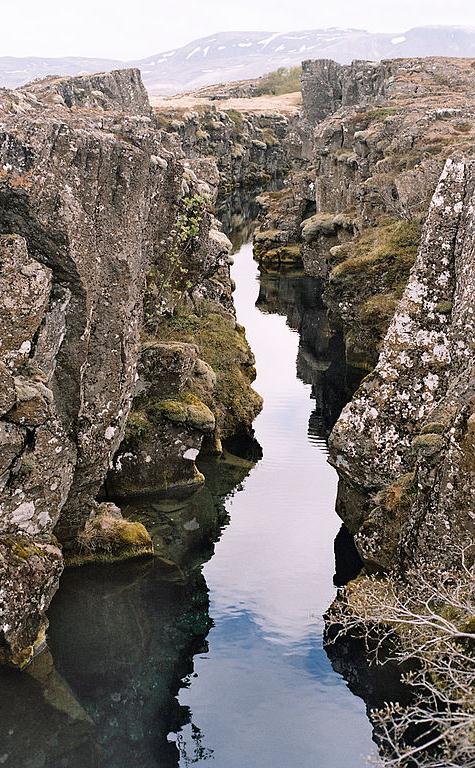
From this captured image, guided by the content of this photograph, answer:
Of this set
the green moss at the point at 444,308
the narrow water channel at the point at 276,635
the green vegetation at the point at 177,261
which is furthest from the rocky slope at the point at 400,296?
the green vegetation at the point at 177,261

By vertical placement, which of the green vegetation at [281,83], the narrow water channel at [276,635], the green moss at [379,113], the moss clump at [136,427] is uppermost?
the green vegetation at [281,83]

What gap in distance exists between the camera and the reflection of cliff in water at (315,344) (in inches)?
1543

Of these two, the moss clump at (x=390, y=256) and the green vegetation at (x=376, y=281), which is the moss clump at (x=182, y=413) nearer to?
the green vegetation at (x=376, y=281)

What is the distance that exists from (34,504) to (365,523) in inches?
321

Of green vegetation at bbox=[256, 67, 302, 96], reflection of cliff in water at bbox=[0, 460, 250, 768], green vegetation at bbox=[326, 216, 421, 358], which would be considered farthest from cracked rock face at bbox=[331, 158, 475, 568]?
green vegetation at bbox=[256, 67, 302, 96]

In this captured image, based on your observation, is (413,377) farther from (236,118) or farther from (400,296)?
(236,118)

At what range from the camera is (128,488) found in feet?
92.1

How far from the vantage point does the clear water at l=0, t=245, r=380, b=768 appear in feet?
57.0

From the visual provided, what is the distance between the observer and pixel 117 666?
2012 centimetres

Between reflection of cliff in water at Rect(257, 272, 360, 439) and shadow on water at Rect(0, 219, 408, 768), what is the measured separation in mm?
7471

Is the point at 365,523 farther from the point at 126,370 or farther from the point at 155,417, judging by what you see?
the point at 155,417

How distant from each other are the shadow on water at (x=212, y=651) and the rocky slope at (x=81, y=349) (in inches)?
50.0

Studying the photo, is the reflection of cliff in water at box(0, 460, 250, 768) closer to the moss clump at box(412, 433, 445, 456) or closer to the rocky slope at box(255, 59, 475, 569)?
the rocky slope at box(255, 59, 475, 569)

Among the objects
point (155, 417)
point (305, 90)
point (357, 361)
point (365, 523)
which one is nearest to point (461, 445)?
point (365, 523)
